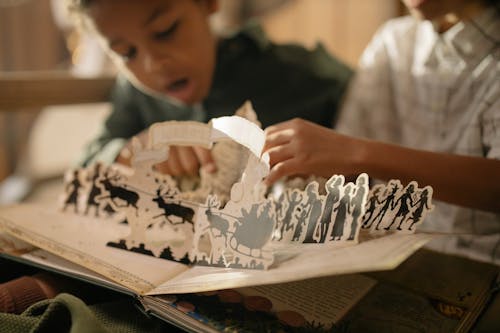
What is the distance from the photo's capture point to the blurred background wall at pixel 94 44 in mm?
1234

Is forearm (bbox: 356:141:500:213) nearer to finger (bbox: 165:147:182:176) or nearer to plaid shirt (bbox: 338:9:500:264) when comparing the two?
plaid shirt (bbox: 338:9:500:264)

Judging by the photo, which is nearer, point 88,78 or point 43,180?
point 88,78

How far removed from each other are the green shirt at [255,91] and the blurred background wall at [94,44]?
319 mm

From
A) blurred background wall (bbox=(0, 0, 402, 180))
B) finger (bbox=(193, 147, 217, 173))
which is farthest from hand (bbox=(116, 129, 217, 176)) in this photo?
blurred background wall (bbox=(0, 0, 402, 180))

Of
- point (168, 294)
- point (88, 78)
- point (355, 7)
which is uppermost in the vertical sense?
point (355, 7)

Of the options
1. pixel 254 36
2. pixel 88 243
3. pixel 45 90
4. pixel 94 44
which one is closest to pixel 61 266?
pixel 88 243

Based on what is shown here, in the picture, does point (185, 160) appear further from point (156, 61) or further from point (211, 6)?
point (211, 6)

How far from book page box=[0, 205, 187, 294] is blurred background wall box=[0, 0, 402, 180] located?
0.64 metres

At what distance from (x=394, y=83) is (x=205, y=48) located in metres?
0.29

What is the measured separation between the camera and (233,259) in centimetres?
35

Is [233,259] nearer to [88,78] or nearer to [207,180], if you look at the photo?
[207,180]

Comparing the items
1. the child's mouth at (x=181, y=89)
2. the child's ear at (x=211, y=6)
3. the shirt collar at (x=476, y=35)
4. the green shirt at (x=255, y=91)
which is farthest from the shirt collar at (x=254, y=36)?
the shirt collar at (x=476, y=35)

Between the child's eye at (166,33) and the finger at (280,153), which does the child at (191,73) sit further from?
the finger at (280,153)

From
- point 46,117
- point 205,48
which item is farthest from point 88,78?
point 46,117
